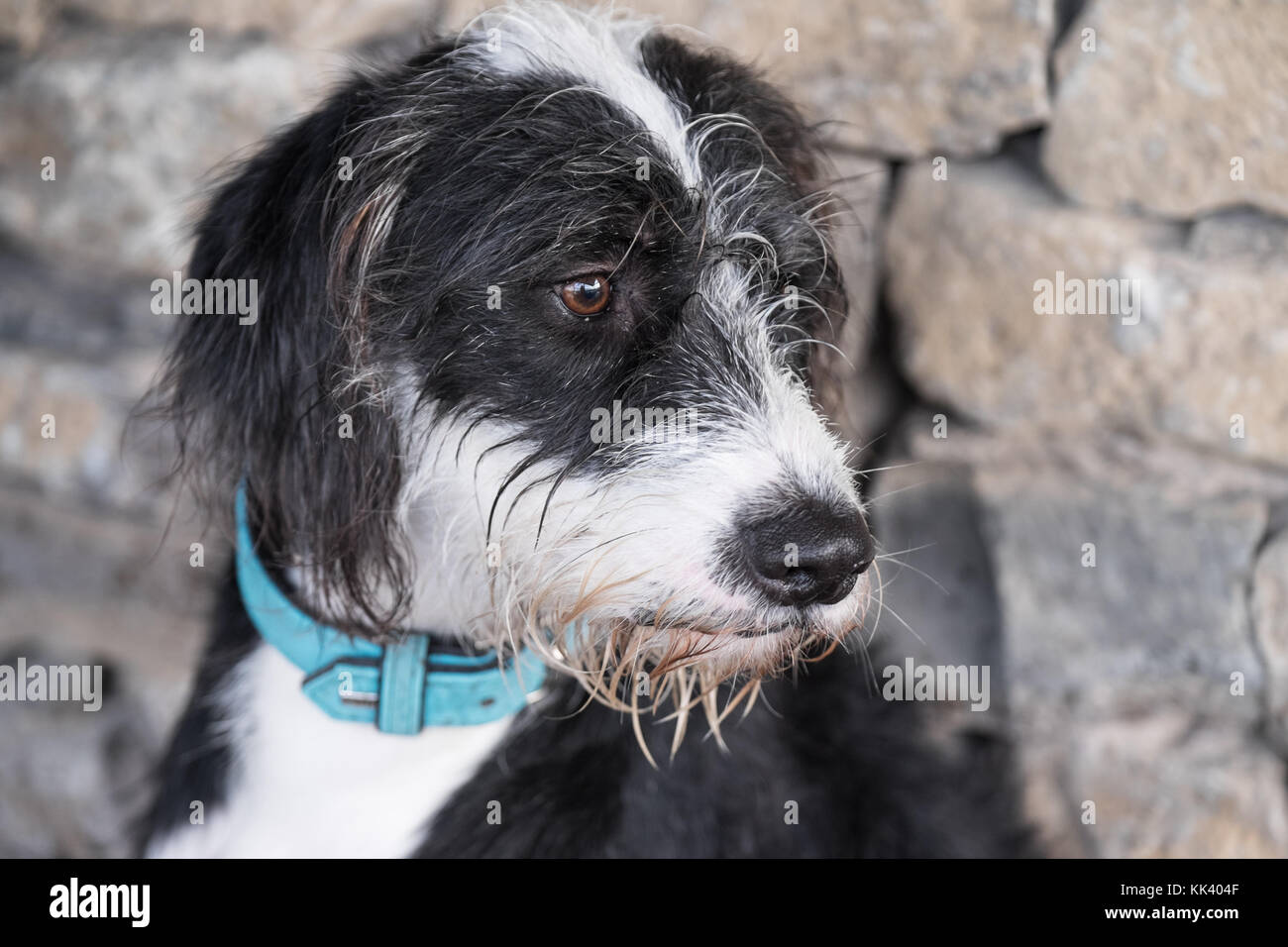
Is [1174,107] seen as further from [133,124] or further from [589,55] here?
[133,124]

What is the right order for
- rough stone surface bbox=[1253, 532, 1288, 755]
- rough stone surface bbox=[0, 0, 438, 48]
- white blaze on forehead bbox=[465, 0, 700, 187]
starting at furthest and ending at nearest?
1. rough stone surface bbox=[0, 0, 438, 48]
2. rough stone surface bbox=[1253, 532, 1288, 755]
3. white blaze on forehead bbox=[465, 0, 700, 187]

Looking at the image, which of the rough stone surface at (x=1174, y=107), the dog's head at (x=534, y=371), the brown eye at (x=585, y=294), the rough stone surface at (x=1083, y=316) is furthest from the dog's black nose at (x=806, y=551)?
the rough stone surface at (x=1174, y=107)

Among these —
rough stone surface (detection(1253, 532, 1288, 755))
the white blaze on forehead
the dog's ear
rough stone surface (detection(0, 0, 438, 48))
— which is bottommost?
rough stone surface (detection(1253, 532, 1288, 755))

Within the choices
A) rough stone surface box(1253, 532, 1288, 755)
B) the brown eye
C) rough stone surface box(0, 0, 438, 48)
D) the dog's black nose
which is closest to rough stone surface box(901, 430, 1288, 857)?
rough stone surface box(1253, 532, 1288, 755)

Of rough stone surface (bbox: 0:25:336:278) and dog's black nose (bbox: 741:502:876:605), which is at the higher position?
rough stone surface (bbox: 0:25:336:278)

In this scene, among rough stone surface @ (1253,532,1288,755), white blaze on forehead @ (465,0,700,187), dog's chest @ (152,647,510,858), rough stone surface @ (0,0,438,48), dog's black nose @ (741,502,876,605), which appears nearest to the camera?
dog's black nose @ (741,502,876,605)

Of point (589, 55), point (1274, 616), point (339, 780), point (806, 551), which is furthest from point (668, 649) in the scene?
point (1274, 616)

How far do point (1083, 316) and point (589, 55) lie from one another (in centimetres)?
113

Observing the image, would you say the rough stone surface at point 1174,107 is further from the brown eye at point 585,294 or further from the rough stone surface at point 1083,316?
the brown eye at point 585,294

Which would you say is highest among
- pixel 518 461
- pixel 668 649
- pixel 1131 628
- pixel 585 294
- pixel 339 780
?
pixel 585 294

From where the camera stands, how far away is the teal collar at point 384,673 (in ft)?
5.60

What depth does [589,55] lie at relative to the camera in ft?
5.57

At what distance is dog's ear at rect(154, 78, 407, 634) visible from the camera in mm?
1611

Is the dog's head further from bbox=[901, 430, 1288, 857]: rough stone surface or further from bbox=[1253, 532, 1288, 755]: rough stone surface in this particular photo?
bbox=[1253, 532, 1288, 755]: rough stone surface
